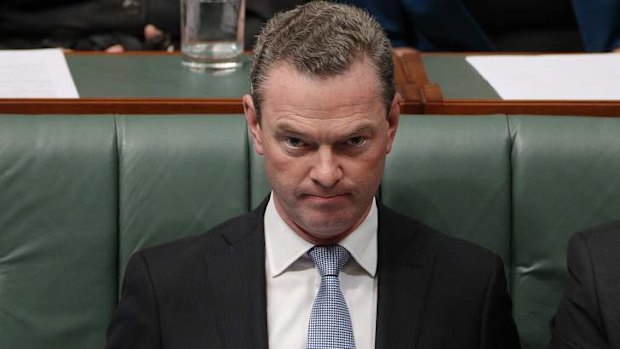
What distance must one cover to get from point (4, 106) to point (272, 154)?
1.72 ft

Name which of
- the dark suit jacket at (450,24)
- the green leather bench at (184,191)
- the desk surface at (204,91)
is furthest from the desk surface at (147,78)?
the dark suit jacket at (450,24)

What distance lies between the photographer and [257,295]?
167 centimetres

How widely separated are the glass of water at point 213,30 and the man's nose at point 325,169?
2.15 ft

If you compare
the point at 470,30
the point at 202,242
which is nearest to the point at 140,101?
the point at 202,242

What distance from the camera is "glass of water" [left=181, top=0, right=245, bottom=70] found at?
2.20 meters

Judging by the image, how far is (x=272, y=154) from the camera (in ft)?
5.24

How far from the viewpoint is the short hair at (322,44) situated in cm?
156

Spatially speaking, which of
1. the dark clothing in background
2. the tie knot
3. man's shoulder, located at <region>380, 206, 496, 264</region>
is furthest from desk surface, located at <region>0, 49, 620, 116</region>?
the dark clothing in background

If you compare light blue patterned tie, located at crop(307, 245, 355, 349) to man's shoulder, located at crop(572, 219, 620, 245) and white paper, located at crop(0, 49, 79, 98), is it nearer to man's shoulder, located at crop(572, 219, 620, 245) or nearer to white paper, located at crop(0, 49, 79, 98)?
man's shoulder, located at crop(572, 219, 620, 245)

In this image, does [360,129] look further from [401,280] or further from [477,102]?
[477,102]

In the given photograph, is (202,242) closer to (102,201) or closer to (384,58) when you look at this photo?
(102,201)

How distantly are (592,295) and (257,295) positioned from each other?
449 mm

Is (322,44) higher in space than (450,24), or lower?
higher

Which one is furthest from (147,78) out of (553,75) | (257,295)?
(553,75)
